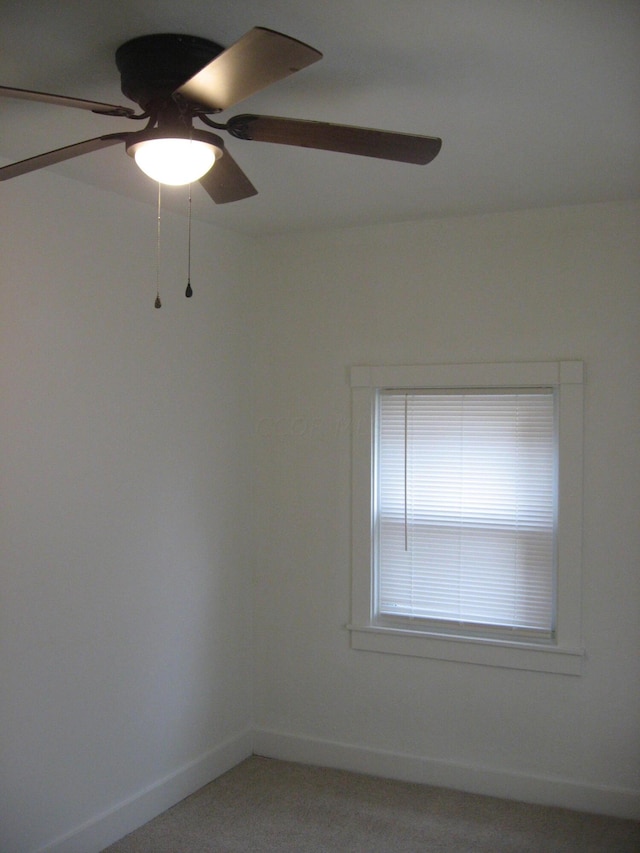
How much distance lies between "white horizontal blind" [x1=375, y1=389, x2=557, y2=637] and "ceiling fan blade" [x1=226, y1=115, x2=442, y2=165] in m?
2.08

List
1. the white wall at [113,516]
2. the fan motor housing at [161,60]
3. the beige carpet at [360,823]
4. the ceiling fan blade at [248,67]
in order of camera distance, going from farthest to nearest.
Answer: the beige carpet at [360,823] < the white wall at [113,516] < the fan motor housing at [161,60] < the ceiling fan blade at [248,67]

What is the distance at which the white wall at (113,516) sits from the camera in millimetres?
3053

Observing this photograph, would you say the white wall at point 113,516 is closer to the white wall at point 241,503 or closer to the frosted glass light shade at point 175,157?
the white wall at point 241,503

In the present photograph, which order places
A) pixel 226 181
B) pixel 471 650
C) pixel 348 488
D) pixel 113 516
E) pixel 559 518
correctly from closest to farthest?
pixel 226 181
pixel 113 516
pixel 559 518
pixel 471 650
pixel 348 488

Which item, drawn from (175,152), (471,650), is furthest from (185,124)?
(471,650)

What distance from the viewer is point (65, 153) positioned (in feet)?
6.98

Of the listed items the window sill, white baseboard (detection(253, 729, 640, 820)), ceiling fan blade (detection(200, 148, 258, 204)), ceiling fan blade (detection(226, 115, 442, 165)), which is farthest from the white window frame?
ceiling fan blade (detection(226, 115, 442, 165))

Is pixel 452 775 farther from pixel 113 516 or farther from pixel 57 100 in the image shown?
pixel 57 100

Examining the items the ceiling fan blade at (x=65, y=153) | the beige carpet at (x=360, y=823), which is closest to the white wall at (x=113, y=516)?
the beige carpet at (x=360, y=823)

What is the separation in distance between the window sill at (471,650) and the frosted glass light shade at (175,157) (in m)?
2.70

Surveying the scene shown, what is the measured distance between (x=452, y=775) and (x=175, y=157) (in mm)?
3201

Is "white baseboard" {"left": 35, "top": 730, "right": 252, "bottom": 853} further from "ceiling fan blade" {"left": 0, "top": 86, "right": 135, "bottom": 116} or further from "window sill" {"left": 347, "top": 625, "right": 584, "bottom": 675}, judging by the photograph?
"ceiling fan blade" {"left": 0, "top": 86, "right": 135, "bottom": 116}

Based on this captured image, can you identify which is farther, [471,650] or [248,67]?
[471,650]

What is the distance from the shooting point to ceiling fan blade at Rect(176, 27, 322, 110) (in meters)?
1.51
